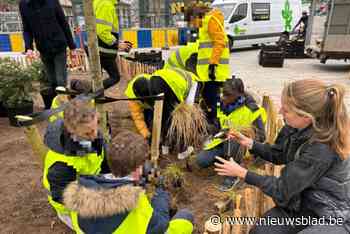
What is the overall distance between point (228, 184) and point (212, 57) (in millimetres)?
1792

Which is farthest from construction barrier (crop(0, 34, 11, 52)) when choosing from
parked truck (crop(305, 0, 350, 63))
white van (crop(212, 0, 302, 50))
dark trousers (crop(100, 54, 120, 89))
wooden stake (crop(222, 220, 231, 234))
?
wooden stake (crop(222, 220, 231, 234))

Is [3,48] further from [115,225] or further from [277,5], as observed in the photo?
[115,225]

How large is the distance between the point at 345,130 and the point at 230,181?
1.38m

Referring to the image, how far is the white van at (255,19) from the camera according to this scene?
1302 cm

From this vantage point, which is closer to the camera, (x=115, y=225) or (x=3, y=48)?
(x=115, y=225)

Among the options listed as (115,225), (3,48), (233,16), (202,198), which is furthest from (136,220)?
(3,48)

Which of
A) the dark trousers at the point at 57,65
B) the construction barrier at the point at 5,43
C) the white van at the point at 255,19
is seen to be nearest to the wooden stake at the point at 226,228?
the dark trousers at the point at 57,65

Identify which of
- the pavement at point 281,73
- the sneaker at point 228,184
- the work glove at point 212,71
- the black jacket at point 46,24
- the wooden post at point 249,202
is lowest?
the sneaker at point 228,184

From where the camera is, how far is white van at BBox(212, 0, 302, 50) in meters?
13.0

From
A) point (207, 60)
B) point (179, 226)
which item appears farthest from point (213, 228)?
point (207, 60)

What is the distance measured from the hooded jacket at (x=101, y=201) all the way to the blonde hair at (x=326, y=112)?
92 centimetres

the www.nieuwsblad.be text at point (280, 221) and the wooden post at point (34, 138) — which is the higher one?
the wooden post at point (34, 138)

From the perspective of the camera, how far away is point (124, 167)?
1438 millimetres

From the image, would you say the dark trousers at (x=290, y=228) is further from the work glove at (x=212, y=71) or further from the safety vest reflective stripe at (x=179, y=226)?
the work glove at (x=212, y=71)
